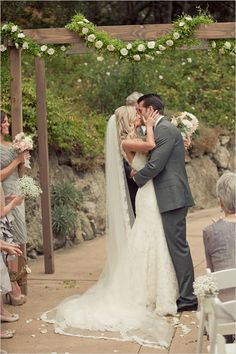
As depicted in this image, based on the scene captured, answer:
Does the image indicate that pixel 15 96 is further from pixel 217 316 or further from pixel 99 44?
pixel 217 316

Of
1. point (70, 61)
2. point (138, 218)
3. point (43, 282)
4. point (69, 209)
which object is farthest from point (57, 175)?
point (70, 61)

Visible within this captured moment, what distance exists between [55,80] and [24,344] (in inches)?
342

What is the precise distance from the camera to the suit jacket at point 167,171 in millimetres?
6422

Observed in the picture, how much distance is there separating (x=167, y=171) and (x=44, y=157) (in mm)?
1913

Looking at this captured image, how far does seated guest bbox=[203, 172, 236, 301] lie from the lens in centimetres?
479

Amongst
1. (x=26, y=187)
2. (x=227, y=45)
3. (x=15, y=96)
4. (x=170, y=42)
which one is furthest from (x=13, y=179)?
(x=227, y=45)

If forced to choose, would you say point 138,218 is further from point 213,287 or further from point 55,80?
point 55,80

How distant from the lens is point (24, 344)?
18.2 feet

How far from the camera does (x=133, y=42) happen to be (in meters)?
6.91

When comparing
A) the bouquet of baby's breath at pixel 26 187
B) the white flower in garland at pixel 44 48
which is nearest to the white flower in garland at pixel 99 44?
the white flower in garland at pixel 44 48

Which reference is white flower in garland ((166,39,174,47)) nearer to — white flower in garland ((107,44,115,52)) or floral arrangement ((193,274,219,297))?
white flower in garland ((107,44,115,52))

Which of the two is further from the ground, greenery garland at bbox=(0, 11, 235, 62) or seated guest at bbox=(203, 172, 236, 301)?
greenery garland at bbox=(0, 11, 235, 62)

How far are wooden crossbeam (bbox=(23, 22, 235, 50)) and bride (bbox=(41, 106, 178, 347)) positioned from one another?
91 cm

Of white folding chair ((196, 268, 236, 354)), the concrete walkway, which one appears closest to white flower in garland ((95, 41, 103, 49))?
the concrete walkway
